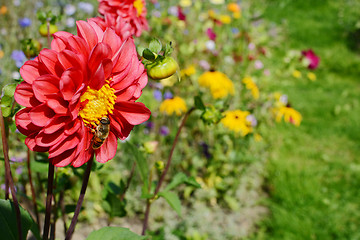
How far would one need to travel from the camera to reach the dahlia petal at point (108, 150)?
632 millimetres

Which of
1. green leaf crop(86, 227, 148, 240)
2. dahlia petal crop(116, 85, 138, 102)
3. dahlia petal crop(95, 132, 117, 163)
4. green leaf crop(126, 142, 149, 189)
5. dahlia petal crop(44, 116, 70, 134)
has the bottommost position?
green leaf crop(126, 142, 149, 189)

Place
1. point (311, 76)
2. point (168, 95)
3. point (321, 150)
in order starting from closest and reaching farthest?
point (168, 95) → point (321, 150) → point (311, 76)

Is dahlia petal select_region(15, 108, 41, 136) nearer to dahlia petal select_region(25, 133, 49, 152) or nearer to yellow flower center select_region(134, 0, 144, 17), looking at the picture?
dahlia petal select_region(25, 133, 49, 152)

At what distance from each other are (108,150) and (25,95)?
0.18 metres

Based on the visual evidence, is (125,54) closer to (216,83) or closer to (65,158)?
(65,158)

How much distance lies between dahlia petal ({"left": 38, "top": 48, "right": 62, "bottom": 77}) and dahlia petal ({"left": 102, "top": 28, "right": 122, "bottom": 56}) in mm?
95

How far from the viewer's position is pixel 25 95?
22.5 inches

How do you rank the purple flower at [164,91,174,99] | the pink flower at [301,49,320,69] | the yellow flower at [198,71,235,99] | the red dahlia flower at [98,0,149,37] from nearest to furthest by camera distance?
the red dahlia flower at [98,0,149,37] → the yellow flower at [198,71,235,99] → the purple flower at [164,91,174,99] → the pink flower at [301,49,320,69]

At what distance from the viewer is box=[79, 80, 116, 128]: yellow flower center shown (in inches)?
24.0

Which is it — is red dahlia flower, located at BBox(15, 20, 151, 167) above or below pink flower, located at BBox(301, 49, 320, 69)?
above

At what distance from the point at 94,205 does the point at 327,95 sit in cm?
A: 262

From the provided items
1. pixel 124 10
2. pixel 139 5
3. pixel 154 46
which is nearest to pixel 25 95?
pixel 154 46

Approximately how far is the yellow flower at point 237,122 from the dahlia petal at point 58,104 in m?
1.36

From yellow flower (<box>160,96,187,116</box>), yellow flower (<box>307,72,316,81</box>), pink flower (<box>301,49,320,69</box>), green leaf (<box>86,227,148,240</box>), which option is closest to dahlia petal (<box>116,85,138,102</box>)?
green leaf (<box>86,227,148,240</box>)
